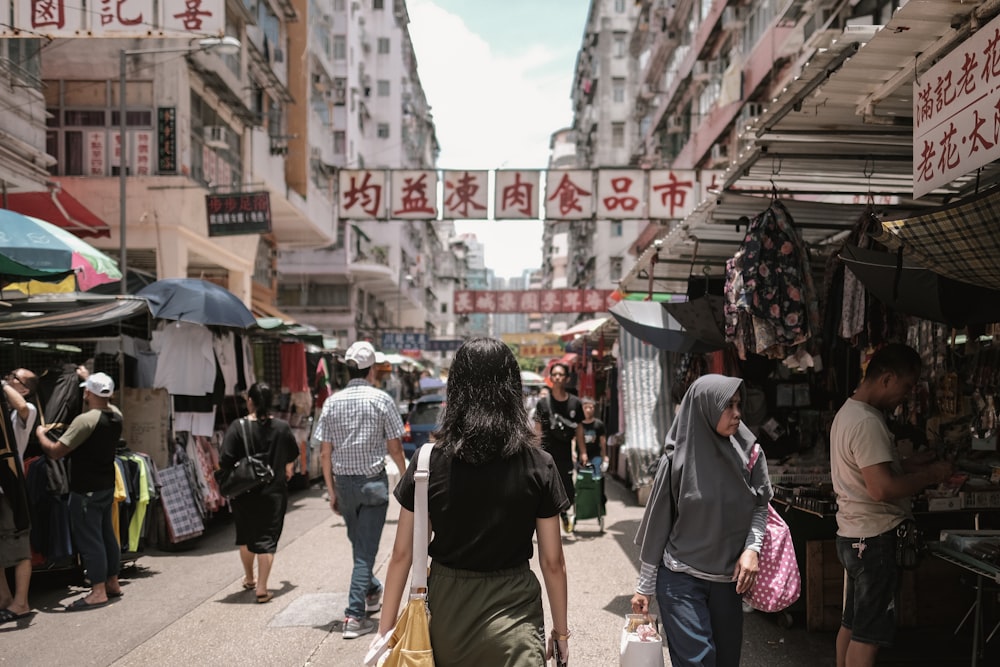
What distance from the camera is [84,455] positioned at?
6863 mm

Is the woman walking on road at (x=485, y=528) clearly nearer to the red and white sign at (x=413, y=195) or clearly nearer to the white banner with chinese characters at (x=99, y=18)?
the white banner with chinese characters at (x=99, y=18)

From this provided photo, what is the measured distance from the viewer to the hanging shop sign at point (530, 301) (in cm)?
3262

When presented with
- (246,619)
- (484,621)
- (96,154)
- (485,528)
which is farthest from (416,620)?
(96,154)

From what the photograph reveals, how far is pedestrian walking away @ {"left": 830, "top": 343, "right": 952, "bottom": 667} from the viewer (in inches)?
Result: 160

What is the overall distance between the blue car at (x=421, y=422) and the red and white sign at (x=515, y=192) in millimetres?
3846

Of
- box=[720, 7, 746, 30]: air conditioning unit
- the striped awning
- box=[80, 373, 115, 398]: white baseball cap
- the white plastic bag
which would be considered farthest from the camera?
box=[720, 7, 746, 30]: air conditioning unit

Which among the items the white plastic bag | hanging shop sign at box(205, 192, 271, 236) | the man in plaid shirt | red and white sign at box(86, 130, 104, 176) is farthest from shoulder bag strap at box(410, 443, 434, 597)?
red and white sign at box(86, 130, 104, 176)

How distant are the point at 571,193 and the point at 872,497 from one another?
39.4 ft

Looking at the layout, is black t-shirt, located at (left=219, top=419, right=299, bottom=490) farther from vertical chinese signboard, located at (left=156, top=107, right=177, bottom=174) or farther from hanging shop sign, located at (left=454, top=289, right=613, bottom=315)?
hanging shop sign, located at (left=454, top=289, right=613, bottom=315)

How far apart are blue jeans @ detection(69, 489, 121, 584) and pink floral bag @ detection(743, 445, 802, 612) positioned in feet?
17.6

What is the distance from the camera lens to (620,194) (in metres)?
15.7

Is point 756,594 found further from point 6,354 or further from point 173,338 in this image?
point 6,354

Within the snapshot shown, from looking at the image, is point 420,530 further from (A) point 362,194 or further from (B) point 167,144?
(B) point 167,144

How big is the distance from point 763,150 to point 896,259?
3.19 ft
